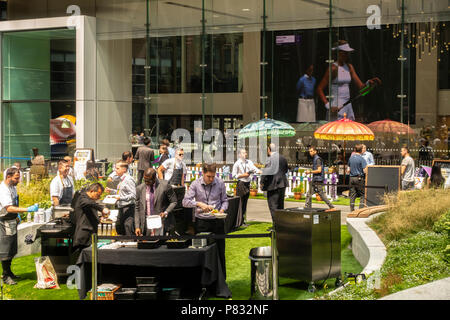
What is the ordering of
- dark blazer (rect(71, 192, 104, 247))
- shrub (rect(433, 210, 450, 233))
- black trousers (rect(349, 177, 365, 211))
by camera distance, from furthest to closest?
1. black trousers (rect(349, 177, 365, 211))
2. dark blazer (rect(71, 192, 104, 247))
3. shrub (rect(433, 210, 450, 233))

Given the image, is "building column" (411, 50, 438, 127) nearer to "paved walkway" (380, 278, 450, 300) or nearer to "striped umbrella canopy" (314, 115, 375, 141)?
"striped umbrella canopy" (314, 115, 375, 141)

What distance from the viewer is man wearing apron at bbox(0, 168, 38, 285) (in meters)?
10.1

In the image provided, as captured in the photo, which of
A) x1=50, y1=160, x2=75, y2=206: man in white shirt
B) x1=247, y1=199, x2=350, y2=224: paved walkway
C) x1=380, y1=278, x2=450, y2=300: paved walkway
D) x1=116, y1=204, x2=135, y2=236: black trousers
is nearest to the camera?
x1=380, y1=278, x2=450, y2=300: paved walkway

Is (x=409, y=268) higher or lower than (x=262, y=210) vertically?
higher

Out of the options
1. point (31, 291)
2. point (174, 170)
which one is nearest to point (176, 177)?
point (174, 170)

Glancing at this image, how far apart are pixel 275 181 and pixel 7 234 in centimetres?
583

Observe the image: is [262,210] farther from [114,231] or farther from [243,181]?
[114,231]

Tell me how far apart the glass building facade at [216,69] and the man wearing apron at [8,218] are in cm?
1452

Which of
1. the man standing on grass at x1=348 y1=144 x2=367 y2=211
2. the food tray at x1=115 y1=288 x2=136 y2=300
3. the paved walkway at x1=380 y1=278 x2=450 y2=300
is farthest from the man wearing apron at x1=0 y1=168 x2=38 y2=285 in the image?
the man standing on grass at x1=348 y1=144 x2=367 y2=211

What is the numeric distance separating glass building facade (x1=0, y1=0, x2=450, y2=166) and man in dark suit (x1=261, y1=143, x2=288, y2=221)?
932 centimetres

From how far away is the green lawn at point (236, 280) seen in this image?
9648 mm

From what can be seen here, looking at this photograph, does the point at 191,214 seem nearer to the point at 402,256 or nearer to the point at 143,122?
the point at 402,256

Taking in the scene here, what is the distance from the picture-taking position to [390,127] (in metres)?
22.5

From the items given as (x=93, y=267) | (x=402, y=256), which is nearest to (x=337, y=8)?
(x=402, y=256)
